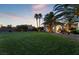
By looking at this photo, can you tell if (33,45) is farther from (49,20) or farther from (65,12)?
(65,12)

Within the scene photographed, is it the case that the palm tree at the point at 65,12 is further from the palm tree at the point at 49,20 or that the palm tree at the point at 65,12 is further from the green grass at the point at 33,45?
the green grass at the point at 33,45

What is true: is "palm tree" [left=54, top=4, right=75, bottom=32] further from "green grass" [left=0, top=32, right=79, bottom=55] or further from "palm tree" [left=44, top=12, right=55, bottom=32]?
"green grass" [left=0, top=32, right=79, bottom=55]

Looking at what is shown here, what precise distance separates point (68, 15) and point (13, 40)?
749mm

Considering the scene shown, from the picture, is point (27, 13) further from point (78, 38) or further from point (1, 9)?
point (78, 38)

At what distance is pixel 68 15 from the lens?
5492mm

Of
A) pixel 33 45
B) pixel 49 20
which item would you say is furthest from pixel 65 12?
pixel 33 45

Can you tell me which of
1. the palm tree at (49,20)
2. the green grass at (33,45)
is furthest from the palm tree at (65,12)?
the green grass at (33,45)

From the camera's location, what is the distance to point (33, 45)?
5.43 metres

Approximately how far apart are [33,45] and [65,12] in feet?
1.88

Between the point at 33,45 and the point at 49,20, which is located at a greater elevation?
the point at 49,20

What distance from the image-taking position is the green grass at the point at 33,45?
5.42 metres

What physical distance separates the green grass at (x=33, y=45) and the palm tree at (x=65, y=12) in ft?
0.84

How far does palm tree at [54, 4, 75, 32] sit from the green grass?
0.26 meters
